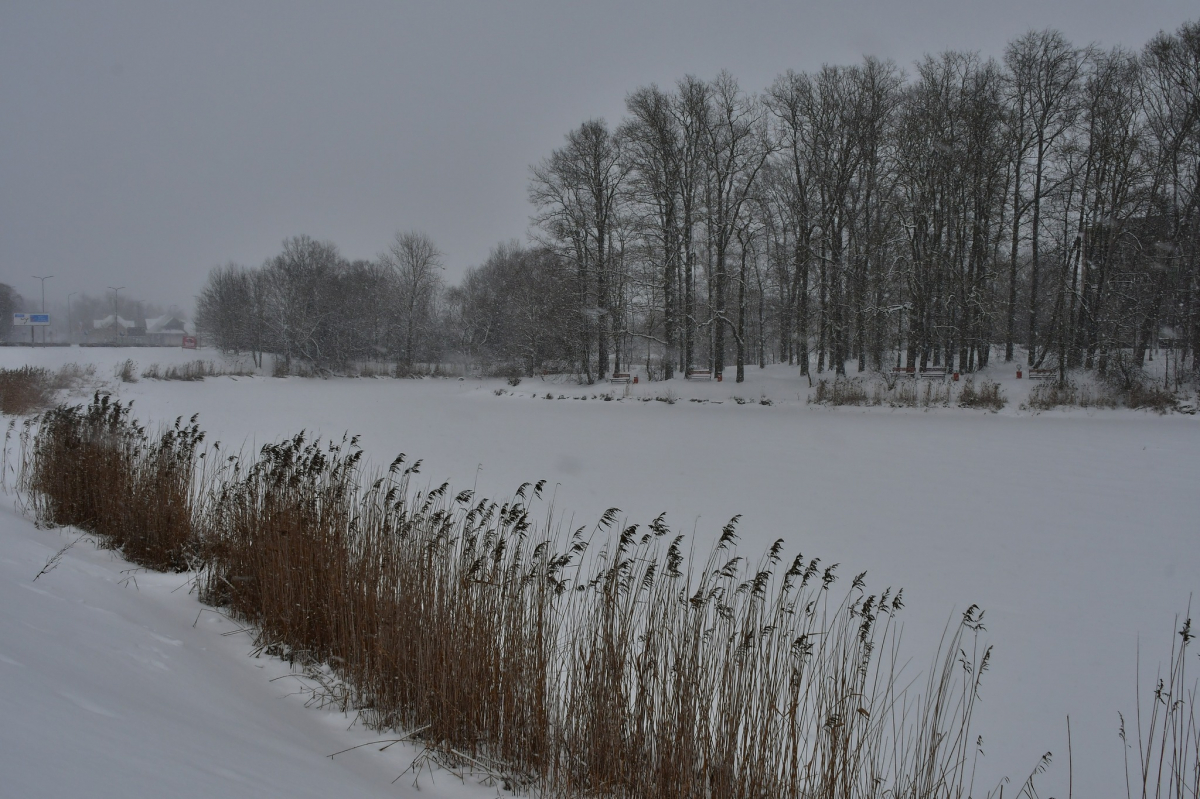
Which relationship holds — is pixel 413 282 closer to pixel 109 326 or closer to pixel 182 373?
pixel 182 373

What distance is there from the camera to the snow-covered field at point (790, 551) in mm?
1996

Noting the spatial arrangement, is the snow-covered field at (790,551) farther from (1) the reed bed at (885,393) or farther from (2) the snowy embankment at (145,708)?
(1) the reed bed at (885,393)

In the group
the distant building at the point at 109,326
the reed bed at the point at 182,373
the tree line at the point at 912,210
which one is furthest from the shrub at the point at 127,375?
the distant building at the point at 109,326

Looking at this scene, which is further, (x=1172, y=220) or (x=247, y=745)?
(x=1172, y=220)

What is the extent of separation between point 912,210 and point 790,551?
72.4 ft

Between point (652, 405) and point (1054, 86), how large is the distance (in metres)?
18.0

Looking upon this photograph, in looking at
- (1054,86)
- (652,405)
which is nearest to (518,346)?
(652,405)

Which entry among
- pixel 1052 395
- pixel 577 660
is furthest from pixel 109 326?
pixel 577 660

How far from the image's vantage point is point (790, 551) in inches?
252

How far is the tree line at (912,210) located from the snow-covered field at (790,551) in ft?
23.0

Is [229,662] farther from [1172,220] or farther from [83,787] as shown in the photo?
[1172,220]

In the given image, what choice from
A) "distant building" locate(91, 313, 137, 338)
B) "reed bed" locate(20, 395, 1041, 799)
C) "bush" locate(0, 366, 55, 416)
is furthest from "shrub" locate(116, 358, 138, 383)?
"distant building" locate(91, 313, 137, 338)

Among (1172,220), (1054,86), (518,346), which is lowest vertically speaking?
(518,346)

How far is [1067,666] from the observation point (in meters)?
4.21
